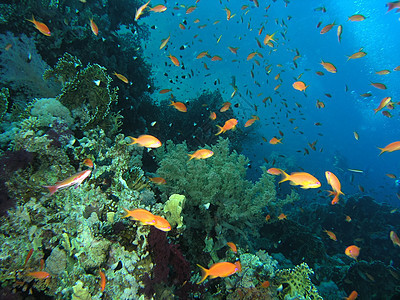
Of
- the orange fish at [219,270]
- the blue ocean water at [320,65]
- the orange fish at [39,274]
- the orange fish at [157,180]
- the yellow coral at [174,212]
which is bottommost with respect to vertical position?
the blue ocean water at [320,65]

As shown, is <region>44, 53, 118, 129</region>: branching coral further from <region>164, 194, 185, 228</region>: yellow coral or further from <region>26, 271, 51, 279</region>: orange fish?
<region>26, 271, 51, 279</region>: orange fish

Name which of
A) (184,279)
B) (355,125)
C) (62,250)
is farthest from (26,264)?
(355,125)

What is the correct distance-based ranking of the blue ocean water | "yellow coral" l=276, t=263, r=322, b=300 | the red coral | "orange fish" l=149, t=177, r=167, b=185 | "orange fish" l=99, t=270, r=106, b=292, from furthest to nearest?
the blue ocean water → "orange fish" l=149, t=177, r=167, b=185 → "yellow coral" l=276, t=263, r=322, b=300 → the red coral → "orange fish" l=99, t=270, r=106, b=292

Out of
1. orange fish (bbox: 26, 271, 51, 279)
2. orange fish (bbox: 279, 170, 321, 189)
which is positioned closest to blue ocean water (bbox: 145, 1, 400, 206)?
orange fish (bbox: 279, 170, 321, 189)

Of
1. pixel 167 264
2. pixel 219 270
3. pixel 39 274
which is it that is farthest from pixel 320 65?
pixel 39 274

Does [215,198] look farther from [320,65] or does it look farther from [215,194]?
[320,65]

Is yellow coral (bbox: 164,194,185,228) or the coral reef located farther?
the coral reef

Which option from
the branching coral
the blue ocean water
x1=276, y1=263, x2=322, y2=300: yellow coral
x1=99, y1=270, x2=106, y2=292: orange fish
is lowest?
the blue ocean water

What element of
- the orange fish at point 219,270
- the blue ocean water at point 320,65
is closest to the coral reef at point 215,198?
the orange fish at point 219,270

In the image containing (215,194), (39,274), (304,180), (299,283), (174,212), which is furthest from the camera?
(215,194)

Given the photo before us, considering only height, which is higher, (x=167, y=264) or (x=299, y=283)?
(x=167, y=264)

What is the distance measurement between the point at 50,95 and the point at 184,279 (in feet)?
19.4

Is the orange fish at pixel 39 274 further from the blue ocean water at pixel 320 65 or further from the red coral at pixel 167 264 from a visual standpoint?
the blue ocean water at pixel 320 65

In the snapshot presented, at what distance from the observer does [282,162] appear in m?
27.5
